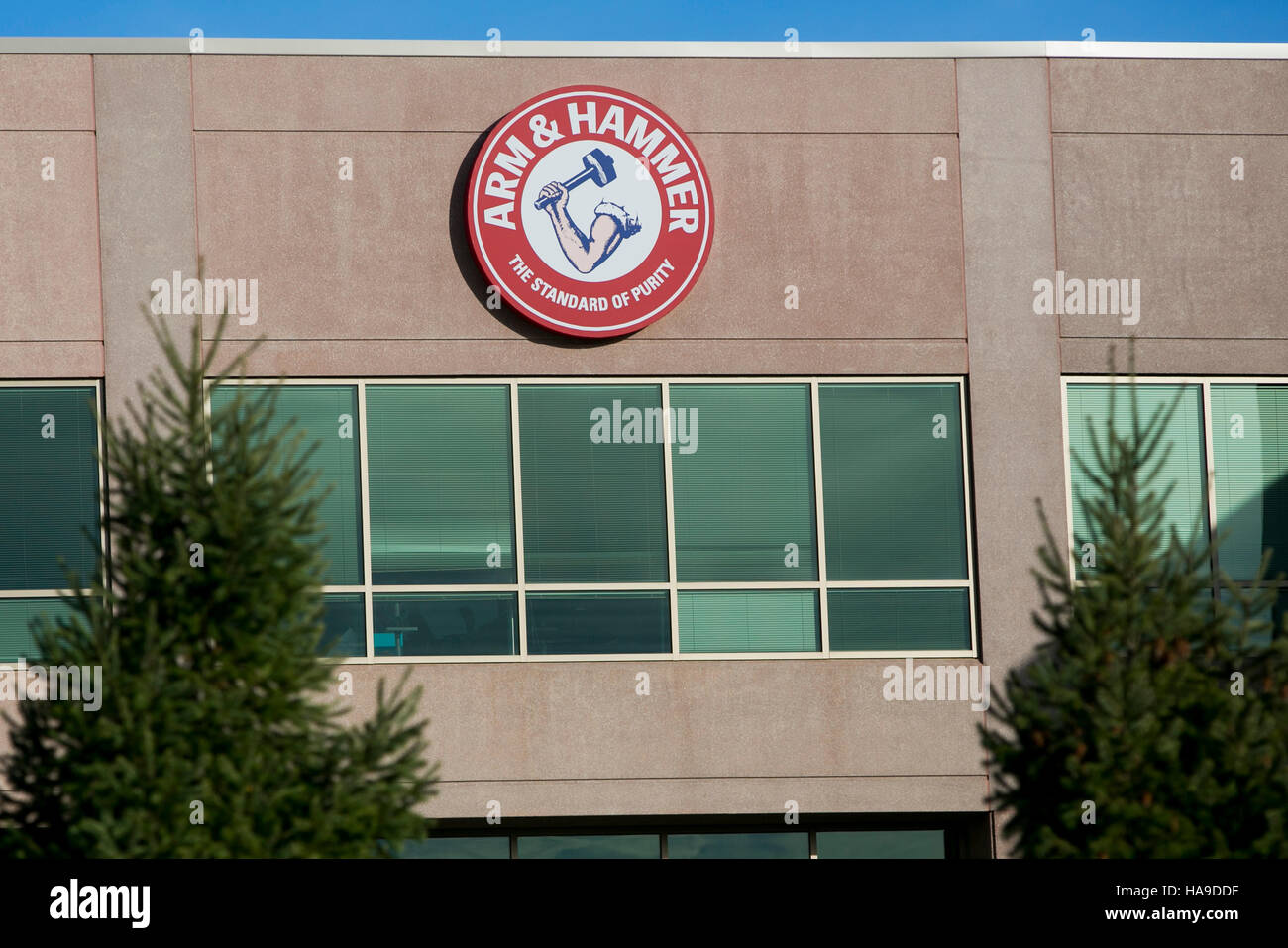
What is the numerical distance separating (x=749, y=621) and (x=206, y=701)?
15.2 ft

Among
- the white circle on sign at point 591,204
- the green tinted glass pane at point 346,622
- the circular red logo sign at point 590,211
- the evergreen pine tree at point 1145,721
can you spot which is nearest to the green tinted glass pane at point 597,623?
the green tinted glass pane at point 346,622

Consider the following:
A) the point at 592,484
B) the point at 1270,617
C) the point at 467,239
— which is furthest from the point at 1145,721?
the point at 467,239

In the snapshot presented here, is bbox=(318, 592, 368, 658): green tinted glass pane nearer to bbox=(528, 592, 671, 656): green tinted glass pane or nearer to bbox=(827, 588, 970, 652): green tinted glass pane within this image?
bbox=(528, 592, 671, 656): green tinted glass pane

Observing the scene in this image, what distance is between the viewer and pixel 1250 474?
13.7 meters

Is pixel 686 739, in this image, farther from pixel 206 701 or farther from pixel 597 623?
pixel 206 701

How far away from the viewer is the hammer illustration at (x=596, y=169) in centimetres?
1348

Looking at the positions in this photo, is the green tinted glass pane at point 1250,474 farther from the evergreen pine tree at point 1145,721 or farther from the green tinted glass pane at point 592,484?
the green tinted glass pane at point 592,484

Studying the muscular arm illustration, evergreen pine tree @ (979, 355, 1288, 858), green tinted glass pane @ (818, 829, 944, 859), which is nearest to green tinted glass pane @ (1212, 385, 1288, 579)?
evergreen pine tree @ (979, 355, 1288, 858)

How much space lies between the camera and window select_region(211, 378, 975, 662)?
1305 cm

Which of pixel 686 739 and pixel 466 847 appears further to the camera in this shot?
pixel 466 847

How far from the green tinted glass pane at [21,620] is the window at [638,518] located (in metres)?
2.21

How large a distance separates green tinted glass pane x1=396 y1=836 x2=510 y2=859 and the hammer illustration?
19.0 ft

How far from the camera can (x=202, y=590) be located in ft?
36.6

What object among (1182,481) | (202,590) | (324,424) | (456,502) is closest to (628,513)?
(456,502)
